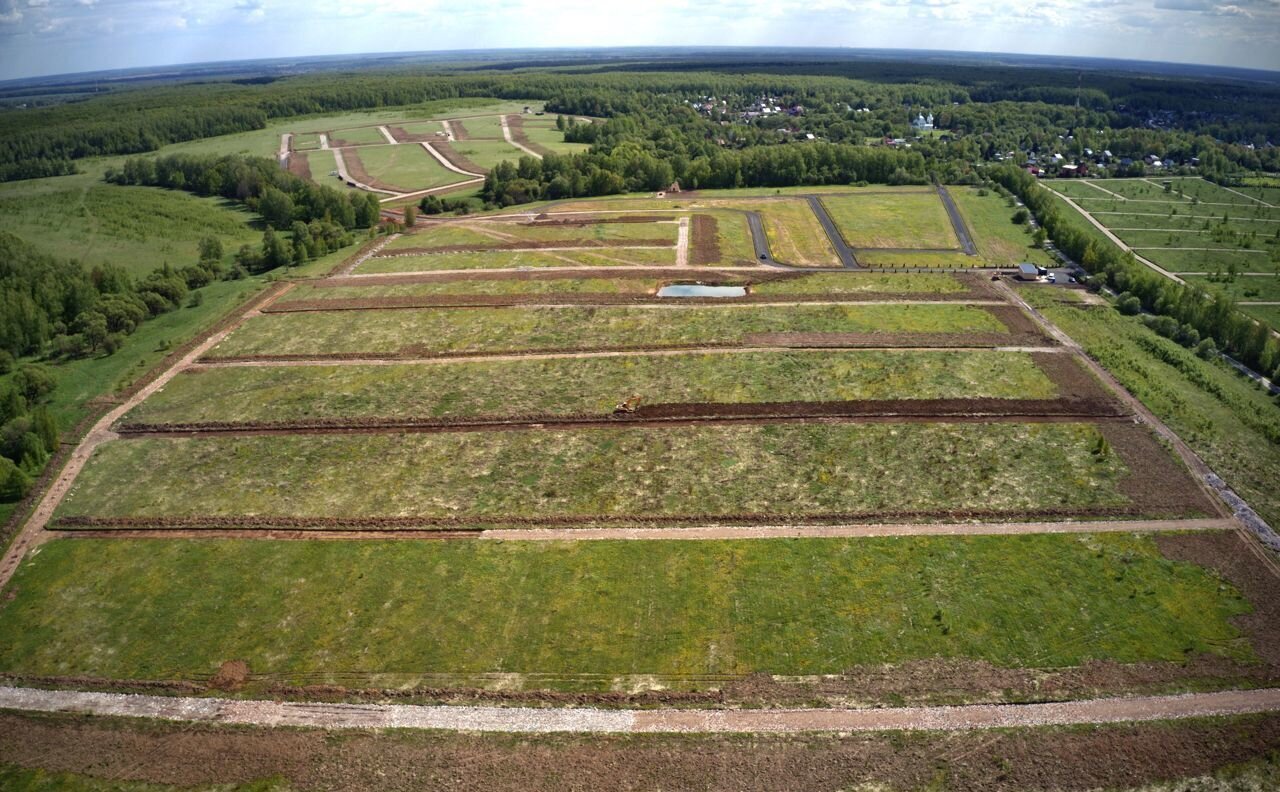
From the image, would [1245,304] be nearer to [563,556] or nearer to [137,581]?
[563,556]

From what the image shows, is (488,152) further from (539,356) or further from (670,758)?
(670,758)

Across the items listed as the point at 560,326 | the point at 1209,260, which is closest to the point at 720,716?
the point at 560,326

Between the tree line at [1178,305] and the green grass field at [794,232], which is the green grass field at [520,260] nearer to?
the green grass field at [794,232]

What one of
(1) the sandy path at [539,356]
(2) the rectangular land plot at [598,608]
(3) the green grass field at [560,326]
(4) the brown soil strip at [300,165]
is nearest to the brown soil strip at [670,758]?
(2) the rectangular land plot at [598,608]

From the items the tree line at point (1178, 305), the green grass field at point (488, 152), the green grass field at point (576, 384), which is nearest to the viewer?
the green grass field at point (576, 384)

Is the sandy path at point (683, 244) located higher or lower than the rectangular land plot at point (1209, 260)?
higher

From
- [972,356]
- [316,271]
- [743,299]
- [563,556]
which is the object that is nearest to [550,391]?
[563,556]

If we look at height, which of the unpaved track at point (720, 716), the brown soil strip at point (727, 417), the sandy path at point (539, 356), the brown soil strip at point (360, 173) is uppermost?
the brown soil strip at point (360, 173)
